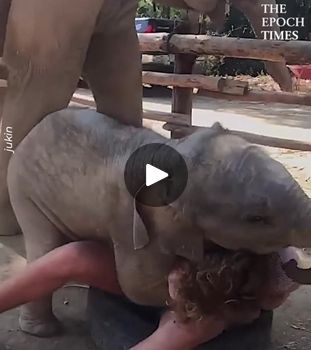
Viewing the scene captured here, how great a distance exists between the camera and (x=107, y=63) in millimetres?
2098

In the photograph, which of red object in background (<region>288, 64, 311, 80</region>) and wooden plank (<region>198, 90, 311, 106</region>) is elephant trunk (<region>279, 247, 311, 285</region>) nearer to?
wooden plank (<region>198, 90, 311, 106</region>)

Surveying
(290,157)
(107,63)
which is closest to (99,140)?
(107,63)

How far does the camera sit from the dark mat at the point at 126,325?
138 centimetres

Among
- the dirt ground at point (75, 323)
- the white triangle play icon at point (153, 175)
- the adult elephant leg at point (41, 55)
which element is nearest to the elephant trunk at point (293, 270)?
the white triangle play icon at point (153, 175)

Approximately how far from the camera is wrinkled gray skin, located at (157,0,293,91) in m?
2.37

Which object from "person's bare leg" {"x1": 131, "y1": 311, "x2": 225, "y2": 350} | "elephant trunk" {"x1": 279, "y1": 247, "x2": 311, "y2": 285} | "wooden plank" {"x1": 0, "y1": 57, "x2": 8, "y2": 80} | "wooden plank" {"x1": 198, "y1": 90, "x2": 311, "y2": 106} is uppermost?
"wooden plank" {"x1": 0, "y1": 57, "x2": 8, "y2": 80}

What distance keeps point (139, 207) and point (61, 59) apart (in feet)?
2.48

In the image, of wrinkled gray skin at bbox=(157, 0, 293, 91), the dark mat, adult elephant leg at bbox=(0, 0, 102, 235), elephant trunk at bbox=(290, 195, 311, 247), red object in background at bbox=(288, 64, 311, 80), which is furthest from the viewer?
red object in background at bbox=(288, 64, 311, 80)

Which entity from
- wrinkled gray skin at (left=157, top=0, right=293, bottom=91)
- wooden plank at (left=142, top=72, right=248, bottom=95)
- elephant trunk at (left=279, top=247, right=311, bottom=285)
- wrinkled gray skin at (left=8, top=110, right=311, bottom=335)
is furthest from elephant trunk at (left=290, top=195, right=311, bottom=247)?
wooden plank at (left=142, top=72, right=248, bottom=95)

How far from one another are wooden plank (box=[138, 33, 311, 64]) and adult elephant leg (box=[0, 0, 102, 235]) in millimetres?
1116

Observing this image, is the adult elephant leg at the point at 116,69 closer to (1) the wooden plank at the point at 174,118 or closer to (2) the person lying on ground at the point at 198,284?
(2) the person lying on ground at the point at 198,284

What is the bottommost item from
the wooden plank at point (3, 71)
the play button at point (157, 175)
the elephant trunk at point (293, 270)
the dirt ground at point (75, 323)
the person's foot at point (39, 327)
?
the dirt ground at point (75, 323)

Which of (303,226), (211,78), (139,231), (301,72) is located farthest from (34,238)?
(301,72)

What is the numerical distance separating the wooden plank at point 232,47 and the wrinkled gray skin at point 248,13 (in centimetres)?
7
